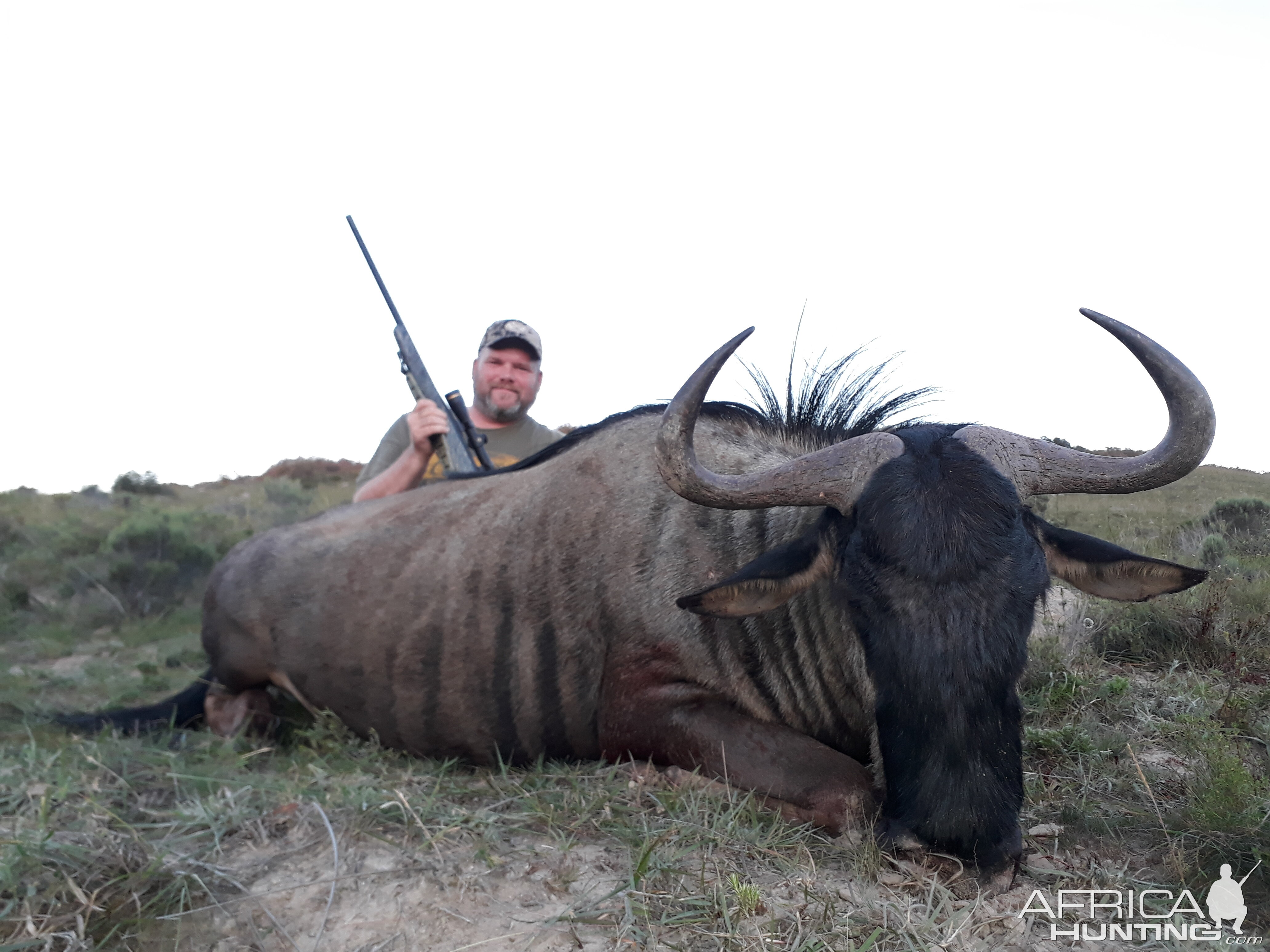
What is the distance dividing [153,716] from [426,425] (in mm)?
2224

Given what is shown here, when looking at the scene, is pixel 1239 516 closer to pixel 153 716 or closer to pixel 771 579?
pixel 771 579

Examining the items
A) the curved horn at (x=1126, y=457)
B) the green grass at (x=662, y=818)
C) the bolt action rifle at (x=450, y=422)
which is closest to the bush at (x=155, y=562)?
the green grass at (x=662, y=818)

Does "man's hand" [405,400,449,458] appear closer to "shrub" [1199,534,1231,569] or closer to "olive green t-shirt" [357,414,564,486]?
"olive green t-shirt" [357,414,564,486]

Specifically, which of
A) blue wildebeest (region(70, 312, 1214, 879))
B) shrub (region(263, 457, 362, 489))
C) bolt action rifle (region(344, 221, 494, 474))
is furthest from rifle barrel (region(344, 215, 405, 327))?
→ shrub (region(263, 457, 362, 489))

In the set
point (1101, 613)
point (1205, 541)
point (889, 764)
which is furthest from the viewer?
point (1205, 541)

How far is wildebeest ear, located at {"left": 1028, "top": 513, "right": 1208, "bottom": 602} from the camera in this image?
107 inches

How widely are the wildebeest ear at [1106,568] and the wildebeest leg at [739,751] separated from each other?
38.0 inches

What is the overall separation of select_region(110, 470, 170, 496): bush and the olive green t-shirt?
18423mm

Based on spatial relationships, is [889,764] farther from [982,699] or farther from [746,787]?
[746,787]

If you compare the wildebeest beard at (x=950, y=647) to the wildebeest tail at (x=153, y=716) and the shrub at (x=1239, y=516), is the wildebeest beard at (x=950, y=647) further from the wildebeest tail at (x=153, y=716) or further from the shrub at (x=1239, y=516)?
the shrub at (x=1239, y=516)

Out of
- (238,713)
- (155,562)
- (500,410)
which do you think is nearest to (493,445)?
(500,410)

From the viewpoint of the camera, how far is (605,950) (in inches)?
82.6

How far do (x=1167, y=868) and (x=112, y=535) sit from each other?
9443 mm

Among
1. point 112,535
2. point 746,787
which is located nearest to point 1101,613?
point 746,787
